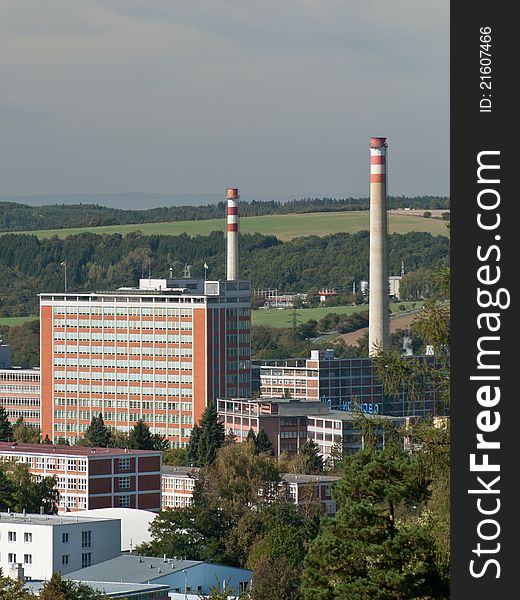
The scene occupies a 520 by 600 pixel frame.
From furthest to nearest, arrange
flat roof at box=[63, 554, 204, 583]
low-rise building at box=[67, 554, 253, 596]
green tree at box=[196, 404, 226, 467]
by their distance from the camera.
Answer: green tree at box=[196, 404, 226, 467] < flat roof at box=[63, 554, 204, 583] < low-rise building at box=[67, 554, 253, 596]

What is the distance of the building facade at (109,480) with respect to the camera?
114m

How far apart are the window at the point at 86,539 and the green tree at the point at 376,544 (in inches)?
2178

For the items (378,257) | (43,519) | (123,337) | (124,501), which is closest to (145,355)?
(123,337)

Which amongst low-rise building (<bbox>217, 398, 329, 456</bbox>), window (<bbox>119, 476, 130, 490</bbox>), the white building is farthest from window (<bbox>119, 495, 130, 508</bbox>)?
low-rise building (<bbox>217, 398, 329, 456</bbox>)

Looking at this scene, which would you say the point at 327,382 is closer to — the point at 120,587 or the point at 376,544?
the point at 120,587

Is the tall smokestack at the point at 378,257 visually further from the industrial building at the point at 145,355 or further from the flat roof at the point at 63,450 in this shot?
the flat roof at the point at 63,450

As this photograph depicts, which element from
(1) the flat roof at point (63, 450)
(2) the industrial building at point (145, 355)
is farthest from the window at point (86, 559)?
(2) the industrial building at point (145, 355)

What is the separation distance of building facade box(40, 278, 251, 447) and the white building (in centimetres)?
7113

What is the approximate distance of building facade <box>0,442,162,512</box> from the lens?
114500mm

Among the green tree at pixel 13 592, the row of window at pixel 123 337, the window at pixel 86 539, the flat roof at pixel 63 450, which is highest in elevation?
the row of window at pixel 123 337

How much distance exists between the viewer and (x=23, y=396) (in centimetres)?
17612

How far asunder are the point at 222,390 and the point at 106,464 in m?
51.0

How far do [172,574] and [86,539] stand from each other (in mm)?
12225

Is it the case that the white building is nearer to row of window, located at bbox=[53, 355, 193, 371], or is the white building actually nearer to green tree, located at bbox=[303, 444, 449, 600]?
green tree, located at bbox=[303, 444, 449, 600]
